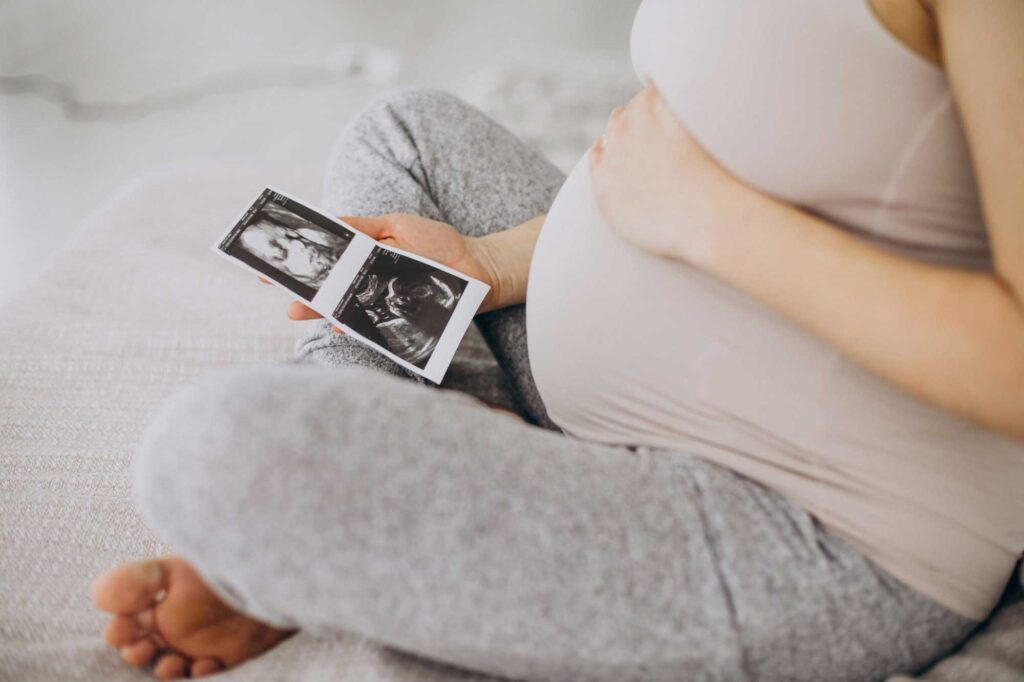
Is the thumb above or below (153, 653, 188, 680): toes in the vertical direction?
above

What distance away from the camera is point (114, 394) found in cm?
93

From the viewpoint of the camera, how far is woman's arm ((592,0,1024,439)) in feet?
1.69

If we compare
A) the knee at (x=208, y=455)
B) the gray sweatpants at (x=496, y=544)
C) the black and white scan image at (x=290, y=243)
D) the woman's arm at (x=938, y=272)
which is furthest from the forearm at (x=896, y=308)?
the black and white scan image at (x=290, y=243)

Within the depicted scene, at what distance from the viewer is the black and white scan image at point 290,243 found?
2.90ft

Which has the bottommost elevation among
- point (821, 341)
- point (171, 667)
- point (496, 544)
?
point (171, 667)

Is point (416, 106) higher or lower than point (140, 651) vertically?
higher

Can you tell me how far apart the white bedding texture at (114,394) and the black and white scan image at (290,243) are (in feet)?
0.53

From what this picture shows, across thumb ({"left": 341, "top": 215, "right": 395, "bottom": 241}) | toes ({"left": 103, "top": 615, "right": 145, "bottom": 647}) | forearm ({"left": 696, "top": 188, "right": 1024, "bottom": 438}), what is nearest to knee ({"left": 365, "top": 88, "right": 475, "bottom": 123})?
thumb ({"left": 341, "top": 215, "right": 395, "bottom": 241})

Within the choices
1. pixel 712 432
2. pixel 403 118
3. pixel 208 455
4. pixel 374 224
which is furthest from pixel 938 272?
pixel 403 118

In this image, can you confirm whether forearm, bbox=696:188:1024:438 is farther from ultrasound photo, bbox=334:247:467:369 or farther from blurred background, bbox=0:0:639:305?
blurred background, bbox=0:0:639:305

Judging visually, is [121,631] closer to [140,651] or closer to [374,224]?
[140,651]

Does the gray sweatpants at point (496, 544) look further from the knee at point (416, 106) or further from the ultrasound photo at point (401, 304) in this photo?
the knee at point (416, 106)

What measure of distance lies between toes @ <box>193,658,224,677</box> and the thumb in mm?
462

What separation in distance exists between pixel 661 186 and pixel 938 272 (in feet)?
0.73
